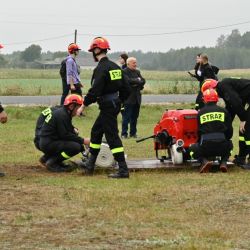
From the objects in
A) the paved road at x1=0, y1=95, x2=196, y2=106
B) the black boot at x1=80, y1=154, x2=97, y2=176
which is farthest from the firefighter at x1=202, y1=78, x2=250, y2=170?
the paved road at x1=0, y1=95, x2=196, y2=106

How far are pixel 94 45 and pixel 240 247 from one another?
484cm

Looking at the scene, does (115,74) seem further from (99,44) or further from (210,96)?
(210,96)

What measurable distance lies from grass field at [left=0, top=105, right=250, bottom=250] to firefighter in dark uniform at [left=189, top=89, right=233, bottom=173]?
0.28m

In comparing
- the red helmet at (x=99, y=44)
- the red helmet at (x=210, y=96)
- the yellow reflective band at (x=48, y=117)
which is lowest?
the yellow reflective band at (x=48, y=117)

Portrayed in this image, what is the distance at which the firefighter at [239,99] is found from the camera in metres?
10.6

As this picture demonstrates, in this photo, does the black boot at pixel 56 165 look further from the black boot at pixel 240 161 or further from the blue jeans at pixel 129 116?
the blue jeans at pixel 129 116

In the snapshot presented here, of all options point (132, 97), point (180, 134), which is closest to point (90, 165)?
point (180, 134)

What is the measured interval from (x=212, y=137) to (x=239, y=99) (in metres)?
0.80

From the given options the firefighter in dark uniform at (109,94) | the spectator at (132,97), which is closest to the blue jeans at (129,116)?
the spectator at (132,97)

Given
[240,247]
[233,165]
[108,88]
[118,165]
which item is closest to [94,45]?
[108,88]

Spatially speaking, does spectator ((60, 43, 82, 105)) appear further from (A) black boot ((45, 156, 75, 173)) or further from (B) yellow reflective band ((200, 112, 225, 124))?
(B) yellow reflective band ((200, 112, 225, 124))

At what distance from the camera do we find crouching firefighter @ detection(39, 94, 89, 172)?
35.1 feet

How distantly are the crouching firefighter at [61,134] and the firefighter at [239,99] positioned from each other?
7.07 ft

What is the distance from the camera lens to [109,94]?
10.1 metres
